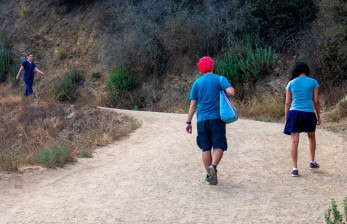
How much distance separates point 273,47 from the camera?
19.2 m

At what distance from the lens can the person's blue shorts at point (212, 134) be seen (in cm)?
698

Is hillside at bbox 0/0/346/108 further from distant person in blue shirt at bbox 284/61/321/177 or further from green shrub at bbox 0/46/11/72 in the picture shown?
distant person in blue shirt at bbox 284/61/321/177

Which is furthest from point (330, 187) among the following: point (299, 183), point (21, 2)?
point (21, 2)

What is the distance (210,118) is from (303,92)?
158 cm

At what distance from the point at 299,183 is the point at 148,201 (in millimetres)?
2285

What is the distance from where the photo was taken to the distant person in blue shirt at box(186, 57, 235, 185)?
698 centimetres

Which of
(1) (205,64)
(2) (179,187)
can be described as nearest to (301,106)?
(1) (205,64)

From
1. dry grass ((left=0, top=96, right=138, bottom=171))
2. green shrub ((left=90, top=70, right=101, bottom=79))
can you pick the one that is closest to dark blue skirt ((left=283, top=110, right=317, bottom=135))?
dry grass ((left=0, top=96, right=138, bottom=171))

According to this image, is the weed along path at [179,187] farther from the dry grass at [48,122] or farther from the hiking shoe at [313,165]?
the dry grass at [48,122]

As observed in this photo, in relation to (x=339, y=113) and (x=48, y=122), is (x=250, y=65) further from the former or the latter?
(x=48, y=122)

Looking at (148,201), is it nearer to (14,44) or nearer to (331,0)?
(331,0)

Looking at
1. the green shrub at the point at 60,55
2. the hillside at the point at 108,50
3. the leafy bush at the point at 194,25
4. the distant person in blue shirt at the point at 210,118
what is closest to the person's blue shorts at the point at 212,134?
the distant person in blue shirt at the point at 210,118

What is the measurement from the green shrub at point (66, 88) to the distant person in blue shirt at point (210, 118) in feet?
55.5

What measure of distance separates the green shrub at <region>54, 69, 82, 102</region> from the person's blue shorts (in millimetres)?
16995
